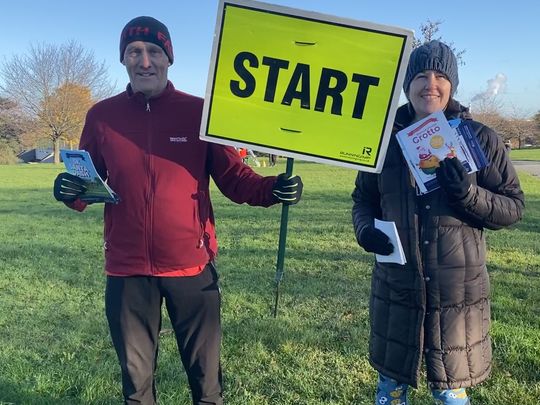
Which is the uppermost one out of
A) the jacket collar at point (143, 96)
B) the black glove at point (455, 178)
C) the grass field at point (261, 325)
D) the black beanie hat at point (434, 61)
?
the black beanie hat at point (434, 61)

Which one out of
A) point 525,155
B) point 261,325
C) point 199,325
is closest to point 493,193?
point 199,325

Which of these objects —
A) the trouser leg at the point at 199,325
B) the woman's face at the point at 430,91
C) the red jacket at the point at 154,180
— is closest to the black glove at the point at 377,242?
the red jacket at the point at 154,180

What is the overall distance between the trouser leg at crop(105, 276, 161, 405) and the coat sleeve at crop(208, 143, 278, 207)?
0.62m

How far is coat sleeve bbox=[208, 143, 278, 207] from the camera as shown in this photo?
261cm

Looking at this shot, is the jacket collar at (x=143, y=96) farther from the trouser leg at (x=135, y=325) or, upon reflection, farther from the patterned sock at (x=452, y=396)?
the patterned sock at (x=452, y=396)

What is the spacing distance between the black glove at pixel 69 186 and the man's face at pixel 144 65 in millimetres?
532

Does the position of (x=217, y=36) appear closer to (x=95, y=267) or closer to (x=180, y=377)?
(x=180, y=377)

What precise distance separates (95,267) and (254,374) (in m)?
3.88

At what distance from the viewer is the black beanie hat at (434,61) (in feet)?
7.62

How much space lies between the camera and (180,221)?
2.54m

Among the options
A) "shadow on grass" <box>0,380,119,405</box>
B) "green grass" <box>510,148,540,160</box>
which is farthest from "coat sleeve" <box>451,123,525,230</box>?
"green grass" <box>510,148,540,160</box>

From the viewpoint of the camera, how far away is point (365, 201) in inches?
108

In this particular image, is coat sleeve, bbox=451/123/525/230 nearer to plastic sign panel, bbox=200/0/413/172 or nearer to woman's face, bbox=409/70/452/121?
woman's face, bbox=409/70/452/121

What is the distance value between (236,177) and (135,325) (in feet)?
A: 3.00
